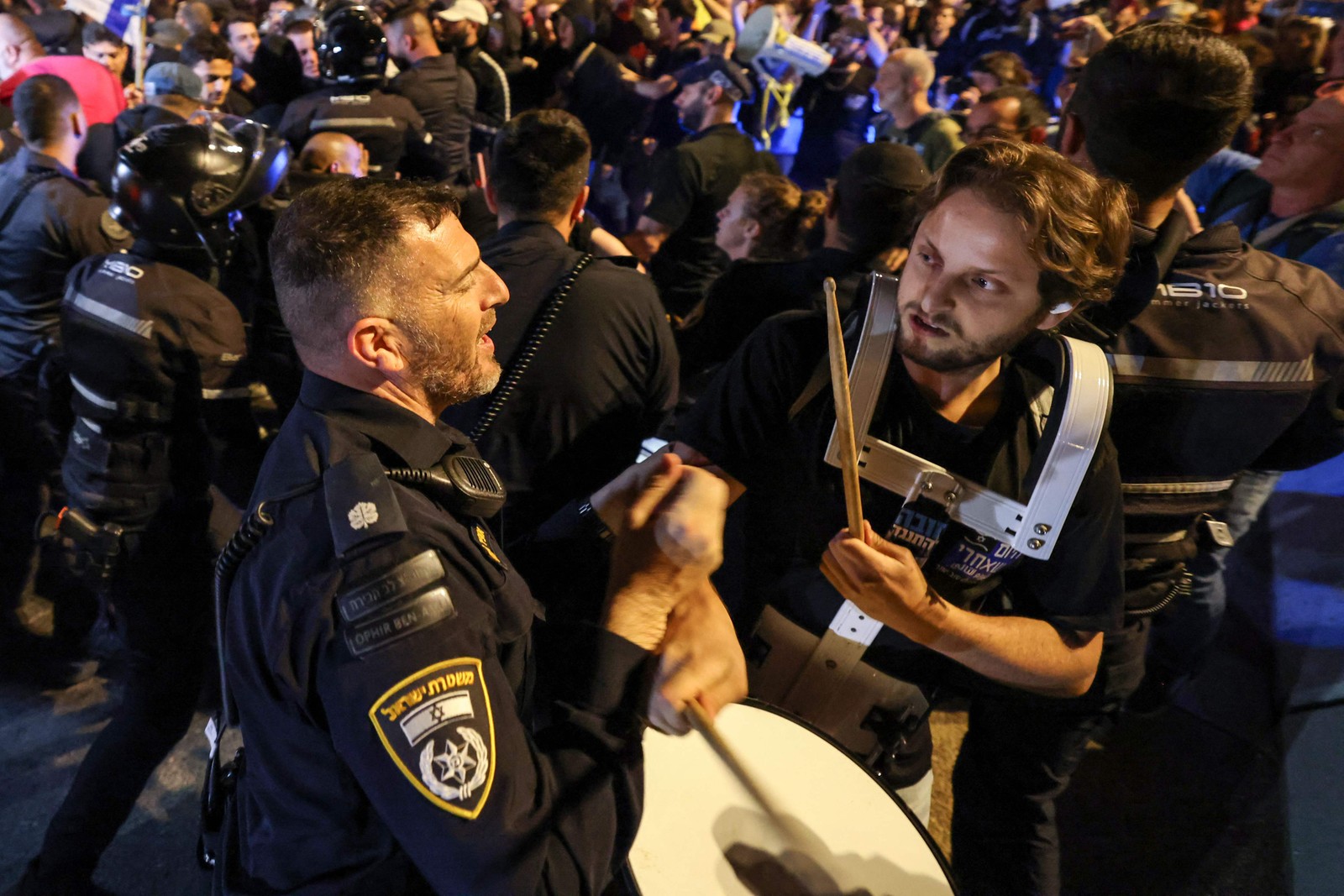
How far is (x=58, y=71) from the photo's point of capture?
16.8 ft

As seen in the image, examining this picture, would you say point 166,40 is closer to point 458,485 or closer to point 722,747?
point 458,485

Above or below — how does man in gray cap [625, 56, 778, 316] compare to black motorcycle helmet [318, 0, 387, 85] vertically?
below

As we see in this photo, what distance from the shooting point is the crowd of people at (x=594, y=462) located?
1.24 metres

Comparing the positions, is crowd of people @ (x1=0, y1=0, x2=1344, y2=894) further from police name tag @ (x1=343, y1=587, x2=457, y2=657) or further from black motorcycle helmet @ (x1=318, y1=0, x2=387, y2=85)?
black motorcycle helmet @ (x1=318, y1=0, x2=387, y2=85)

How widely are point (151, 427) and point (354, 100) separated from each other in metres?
2.98

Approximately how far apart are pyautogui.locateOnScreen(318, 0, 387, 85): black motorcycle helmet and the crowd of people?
3.37 ft

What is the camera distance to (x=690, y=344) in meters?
3.40

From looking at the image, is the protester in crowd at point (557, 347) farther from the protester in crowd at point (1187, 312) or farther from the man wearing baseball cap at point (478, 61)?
the man wearing baseball cap at point (478, 61)

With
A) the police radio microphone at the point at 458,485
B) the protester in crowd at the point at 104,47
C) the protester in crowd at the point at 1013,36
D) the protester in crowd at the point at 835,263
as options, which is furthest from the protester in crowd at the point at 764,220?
the protester in crowd at the point at 1013,36

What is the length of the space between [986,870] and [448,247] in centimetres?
213

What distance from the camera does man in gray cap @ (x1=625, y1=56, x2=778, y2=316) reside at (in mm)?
4594

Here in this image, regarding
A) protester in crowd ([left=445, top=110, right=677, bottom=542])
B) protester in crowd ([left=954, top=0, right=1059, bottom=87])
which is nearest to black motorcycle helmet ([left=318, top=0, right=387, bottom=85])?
protester in crowd ([left=445, top=110, right=677, bottom=542])

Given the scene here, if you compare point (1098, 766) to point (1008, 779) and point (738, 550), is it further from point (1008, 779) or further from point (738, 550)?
point (738, 550)

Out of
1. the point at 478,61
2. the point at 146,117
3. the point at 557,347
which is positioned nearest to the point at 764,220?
the point at 557,347
